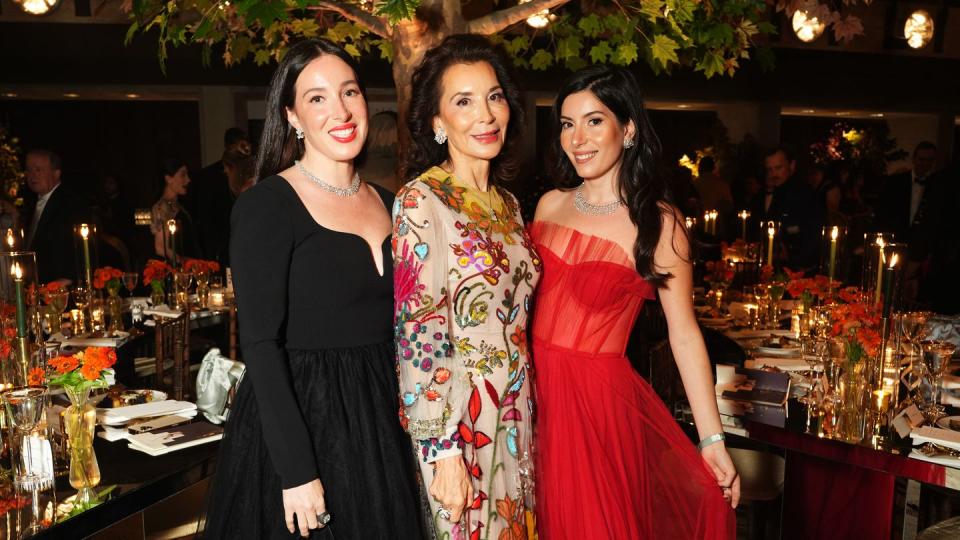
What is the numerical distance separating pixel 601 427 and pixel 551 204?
2.38 feet

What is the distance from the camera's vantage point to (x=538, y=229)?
7.95 ft

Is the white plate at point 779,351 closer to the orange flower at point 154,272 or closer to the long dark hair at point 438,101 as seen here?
the long dark hair at point 438,101

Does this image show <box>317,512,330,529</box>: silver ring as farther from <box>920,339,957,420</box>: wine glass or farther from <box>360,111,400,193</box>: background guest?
<box>360,111,400,193</box>: background guest

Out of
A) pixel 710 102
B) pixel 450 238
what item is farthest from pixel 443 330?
pixel 710 102

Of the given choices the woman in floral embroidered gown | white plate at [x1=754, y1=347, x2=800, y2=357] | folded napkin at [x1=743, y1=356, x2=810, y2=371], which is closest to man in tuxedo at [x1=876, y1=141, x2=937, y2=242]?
Answer: white plate at [x1=754, y1=347, x2=800, y2=357]

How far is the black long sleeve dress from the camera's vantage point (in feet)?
5.59

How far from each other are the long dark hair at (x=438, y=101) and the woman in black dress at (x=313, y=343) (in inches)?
7.5

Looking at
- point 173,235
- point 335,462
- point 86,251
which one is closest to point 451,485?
point 335,462

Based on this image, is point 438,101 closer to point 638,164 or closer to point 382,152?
point 638,164

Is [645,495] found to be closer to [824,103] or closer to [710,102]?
[710,102]

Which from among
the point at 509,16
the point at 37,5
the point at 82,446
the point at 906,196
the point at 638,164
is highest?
the point at 37,5

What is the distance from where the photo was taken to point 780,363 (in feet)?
10.9

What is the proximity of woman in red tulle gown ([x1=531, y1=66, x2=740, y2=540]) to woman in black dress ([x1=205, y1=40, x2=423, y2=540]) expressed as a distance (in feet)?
1.63

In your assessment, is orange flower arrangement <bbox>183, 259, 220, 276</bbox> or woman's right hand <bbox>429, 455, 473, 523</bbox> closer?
woman's right hand <bbox>429, 455, 473, 523</bbox>
